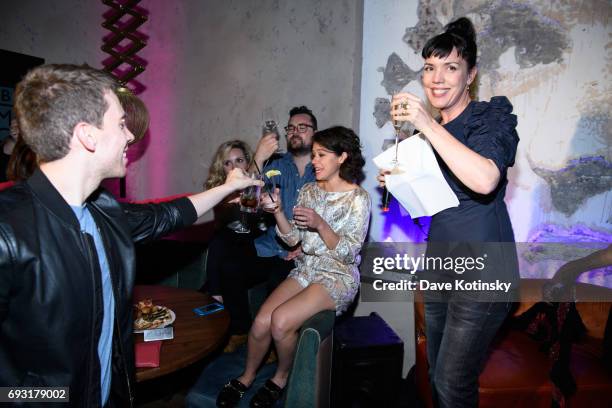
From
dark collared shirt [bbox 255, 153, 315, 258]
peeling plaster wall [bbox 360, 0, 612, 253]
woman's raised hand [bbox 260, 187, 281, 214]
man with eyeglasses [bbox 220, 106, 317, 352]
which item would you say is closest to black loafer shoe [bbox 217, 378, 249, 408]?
man with eyeglasses [bbox 220, 106, 317, 352]

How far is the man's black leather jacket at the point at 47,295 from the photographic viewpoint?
98 cm

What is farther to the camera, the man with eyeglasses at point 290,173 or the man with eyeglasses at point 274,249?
the man with eyeglasses at point 290,173

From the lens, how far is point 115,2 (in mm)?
3820

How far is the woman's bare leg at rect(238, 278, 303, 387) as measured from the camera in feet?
6.96

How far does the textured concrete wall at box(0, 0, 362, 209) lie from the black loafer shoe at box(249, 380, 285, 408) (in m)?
2.00

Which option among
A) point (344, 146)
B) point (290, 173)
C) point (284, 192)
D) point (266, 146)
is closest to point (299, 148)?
point (290, 173)

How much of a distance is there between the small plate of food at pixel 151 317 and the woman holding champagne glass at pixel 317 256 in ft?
1.64

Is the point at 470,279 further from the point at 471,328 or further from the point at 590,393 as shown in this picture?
the point at 590,393

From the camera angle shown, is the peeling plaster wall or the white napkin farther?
the peeling plaster wall

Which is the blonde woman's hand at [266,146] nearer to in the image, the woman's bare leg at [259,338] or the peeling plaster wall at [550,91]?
the woman's bare leg at [259,338]

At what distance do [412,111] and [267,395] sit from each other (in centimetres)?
163

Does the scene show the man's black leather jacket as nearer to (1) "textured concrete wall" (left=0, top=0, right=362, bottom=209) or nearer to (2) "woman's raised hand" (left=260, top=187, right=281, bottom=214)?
(2) "woman's raised hand" (left=260, top=187, right=281, bottom=214)

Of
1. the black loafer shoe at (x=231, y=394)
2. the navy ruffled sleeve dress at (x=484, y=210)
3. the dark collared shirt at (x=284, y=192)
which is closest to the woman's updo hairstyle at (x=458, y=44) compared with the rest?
the navy ruffled sleeve dress at (x=484, y=210)

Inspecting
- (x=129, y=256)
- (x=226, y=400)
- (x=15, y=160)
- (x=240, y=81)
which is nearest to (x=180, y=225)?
(x=129, y=256)
